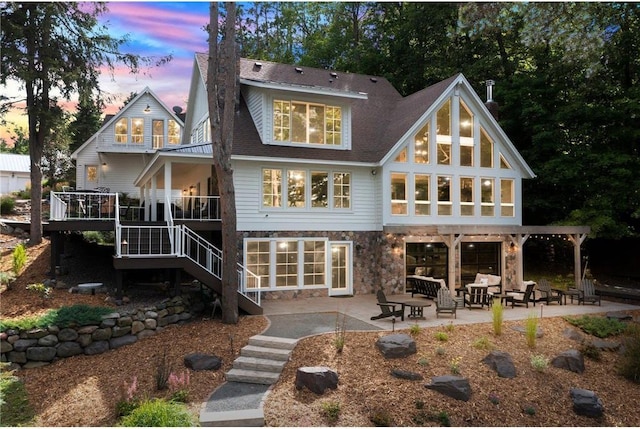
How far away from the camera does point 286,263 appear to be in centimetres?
1544

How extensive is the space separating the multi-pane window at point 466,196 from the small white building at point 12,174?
33.6m

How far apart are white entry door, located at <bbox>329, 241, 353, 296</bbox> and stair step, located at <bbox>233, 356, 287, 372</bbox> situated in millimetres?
7414

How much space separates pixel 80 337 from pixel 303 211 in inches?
321

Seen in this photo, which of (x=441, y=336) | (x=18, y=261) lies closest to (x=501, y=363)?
(x=441, y=336)

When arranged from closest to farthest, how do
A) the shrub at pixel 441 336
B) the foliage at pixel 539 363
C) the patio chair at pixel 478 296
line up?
1. the foliage at pixel 539 363
2. the shrub at pixel 441 336
3. the patio chair at pixel 478 296

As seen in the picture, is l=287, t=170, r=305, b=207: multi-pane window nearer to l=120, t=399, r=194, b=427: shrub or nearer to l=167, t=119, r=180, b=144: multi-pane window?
l=120, t=399, r=194, b=427: shrub

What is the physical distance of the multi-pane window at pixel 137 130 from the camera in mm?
26359

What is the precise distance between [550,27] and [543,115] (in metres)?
6.45

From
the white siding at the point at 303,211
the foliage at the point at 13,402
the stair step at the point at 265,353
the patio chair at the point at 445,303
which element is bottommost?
the foliage at the point at 13,402

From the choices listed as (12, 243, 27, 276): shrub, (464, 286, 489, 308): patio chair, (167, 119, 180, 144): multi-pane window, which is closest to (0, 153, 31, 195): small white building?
(167, 119, 180, 144): multi-pane window

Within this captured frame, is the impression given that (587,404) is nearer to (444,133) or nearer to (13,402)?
(13,402)

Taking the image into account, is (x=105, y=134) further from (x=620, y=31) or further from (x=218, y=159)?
(x=620, y=31)

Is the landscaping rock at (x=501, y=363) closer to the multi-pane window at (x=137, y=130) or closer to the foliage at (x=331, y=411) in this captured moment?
the foliage at (x=331, y=411)

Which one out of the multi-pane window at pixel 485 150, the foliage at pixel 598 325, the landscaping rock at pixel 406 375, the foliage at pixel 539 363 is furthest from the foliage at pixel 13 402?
the multi-pane window at pixel 485 150
